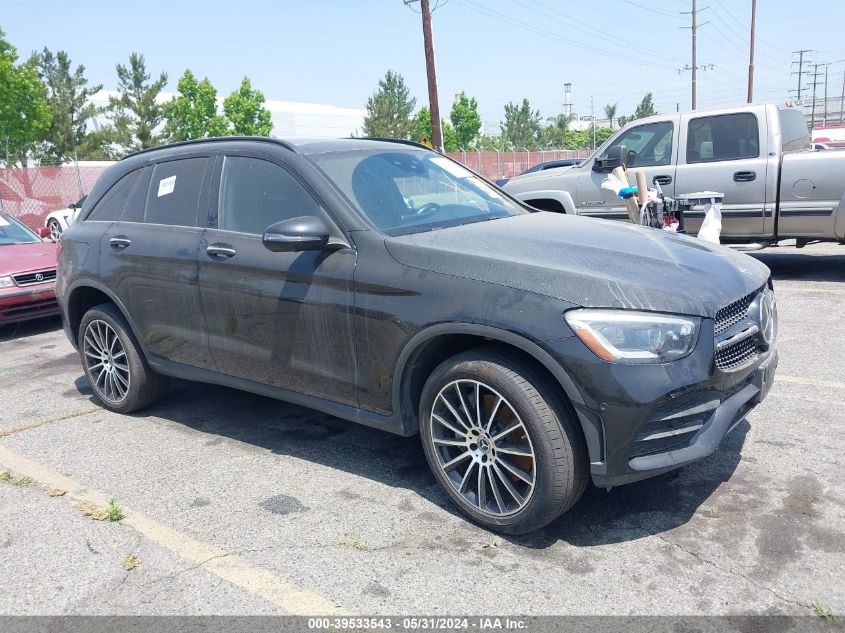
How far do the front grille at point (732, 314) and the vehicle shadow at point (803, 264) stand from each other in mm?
5937

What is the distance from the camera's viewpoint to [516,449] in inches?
126

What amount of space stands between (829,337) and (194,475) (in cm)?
509

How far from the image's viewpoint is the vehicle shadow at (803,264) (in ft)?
29.3

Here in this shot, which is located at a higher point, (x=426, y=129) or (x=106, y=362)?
(x=426, y=129)

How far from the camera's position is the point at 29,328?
881 cm

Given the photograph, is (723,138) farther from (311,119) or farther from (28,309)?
(311,119)

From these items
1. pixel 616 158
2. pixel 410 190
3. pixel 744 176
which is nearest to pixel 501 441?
pixel 410 190

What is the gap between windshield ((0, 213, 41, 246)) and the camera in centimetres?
893

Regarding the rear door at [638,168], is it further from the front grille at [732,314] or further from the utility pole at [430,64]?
the utility pole at [430,64]

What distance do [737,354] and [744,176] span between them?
6.17 metres

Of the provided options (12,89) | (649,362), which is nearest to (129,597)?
(649,362)

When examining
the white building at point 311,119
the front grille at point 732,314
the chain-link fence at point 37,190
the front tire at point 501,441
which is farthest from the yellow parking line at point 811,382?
the white building at point 311,119

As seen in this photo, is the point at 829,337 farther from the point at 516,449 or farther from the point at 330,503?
the point at 330,503

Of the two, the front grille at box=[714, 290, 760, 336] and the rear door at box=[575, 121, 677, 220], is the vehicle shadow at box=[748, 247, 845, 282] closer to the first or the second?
the rear door at box=[575, 121, 677, 220]
